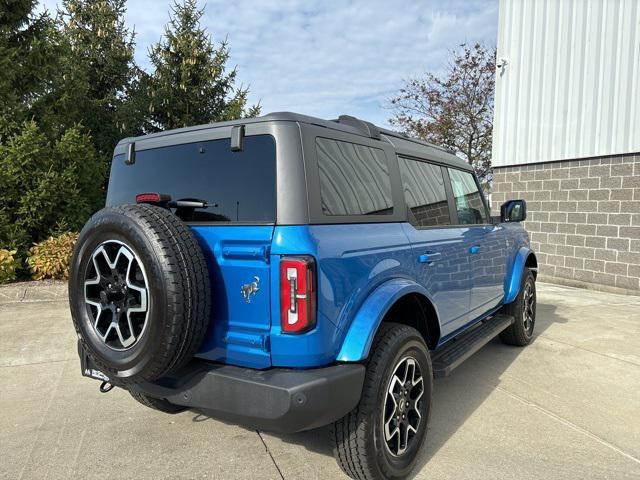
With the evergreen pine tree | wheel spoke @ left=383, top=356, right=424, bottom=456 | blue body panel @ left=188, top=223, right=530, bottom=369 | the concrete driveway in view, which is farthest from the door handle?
the evergreen pine tree

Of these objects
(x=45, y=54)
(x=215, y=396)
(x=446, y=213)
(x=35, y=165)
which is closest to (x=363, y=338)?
(x=215, y=396)

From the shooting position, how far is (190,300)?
2104 millimetres

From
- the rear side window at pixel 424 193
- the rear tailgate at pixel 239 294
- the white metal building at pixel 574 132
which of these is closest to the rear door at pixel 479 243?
the rear side window at pixel 424 193

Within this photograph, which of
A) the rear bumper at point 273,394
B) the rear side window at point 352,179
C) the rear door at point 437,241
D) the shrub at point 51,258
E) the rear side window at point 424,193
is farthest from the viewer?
A: the shrub at point 51,258

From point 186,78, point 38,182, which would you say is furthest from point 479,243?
point 186,78

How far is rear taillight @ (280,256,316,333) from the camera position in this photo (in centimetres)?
205

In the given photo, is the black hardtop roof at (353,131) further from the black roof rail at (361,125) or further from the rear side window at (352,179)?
the rear side window at (352,179)

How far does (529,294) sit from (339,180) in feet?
11.9

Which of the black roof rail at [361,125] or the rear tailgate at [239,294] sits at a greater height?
the black roof rail at [361,125]

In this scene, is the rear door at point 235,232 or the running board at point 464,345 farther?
the running board at point 464,345

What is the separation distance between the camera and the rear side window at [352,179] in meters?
2.36

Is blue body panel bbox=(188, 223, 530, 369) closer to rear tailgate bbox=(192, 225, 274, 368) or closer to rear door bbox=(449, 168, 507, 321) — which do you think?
rear tailgate bbox=(192, 225, 274, 368)

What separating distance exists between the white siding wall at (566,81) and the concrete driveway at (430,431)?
16.5 feet

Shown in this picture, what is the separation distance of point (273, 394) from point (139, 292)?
2.62 ft
